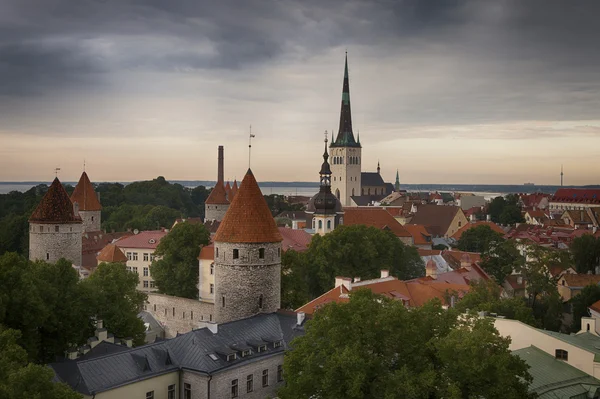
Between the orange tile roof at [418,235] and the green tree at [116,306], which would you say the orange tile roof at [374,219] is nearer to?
the orange tile roof at [418,235]

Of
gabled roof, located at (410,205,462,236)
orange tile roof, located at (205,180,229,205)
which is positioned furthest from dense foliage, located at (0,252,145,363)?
gabled roof, located at (410,205,462,236)

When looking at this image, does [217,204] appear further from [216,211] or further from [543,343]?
[543,343]

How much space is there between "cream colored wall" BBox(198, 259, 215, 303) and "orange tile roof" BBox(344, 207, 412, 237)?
32.6 meters

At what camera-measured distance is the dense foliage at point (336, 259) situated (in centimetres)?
4319

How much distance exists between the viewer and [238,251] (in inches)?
1331

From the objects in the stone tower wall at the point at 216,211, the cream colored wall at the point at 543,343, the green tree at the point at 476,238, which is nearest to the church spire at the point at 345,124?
the stone tower wall at the point at 216,211

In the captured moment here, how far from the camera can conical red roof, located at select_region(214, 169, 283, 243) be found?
1331 inches

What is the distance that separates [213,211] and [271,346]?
181 feet

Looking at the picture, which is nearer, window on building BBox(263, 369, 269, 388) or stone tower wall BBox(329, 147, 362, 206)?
window on building BBox(263, 369, 269, 388)

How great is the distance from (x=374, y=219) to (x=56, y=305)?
57041 millimetres

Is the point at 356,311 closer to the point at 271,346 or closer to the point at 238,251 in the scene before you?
the point at 271,346

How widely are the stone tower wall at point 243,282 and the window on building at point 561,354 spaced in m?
13.4

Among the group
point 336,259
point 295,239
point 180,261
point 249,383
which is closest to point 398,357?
point 249,383

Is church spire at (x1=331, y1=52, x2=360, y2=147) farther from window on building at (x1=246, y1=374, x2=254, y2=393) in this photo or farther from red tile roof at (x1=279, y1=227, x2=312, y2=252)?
window on building at (x1=246, y1=374, x2=254, y2=393)
